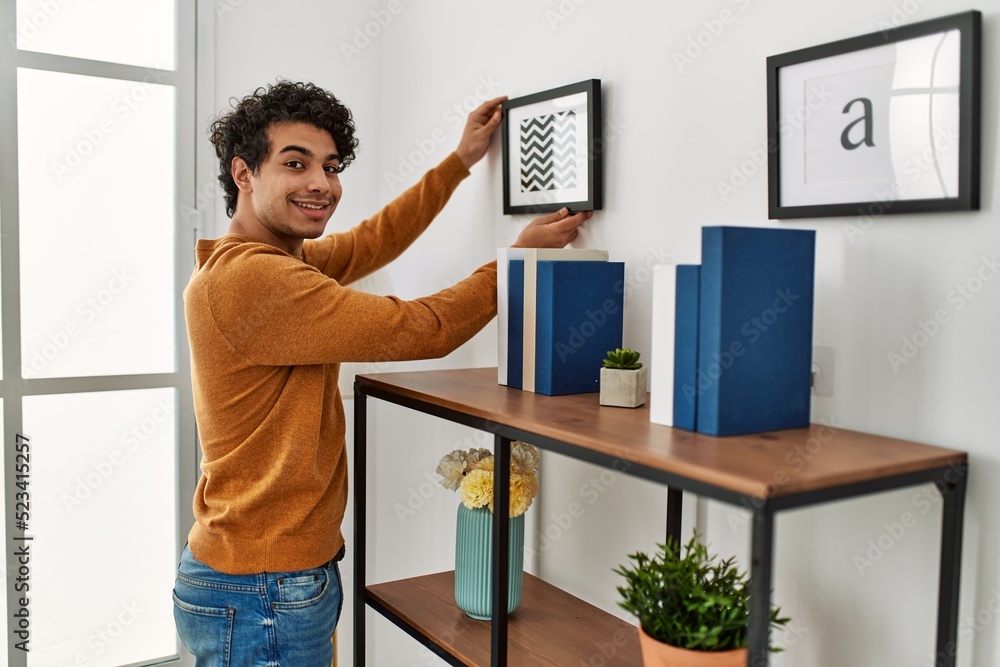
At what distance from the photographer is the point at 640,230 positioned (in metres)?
1.63

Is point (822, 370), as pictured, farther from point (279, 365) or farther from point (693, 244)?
point (279, 365)

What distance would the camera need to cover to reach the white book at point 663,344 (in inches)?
47.7

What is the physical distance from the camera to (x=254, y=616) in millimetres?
1644

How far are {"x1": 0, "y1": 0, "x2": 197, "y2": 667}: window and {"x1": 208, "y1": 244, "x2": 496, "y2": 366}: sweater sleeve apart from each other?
904mm

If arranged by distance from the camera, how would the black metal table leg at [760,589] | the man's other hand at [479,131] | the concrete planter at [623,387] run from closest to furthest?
the black metal table leg at [760,589] < the concrete planter at [623,387] < the man's other hand at [479,131]

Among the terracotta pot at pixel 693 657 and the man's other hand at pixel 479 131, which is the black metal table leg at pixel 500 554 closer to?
the terracotta pot at pixel 693 657

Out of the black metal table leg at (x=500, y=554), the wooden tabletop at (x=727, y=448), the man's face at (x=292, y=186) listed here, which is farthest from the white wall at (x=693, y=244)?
the man's face at (x=292, y=186)

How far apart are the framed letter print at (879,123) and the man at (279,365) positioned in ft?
1.72

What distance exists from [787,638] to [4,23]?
218cm

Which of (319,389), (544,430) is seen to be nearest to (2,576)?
(319,389)

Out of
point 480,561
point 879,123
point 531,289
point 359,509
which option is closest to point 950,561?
point 879,123

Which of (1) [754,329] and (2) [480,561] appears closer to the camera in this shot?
(1) [754,329]

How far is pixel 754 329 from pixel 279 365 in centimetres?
86

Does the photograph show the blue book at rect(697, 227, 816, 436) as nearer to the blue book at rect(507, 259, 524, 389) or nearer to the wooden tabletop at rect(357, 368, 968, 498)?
the wooden tabletop at rect(357, 368, 968, 498)
